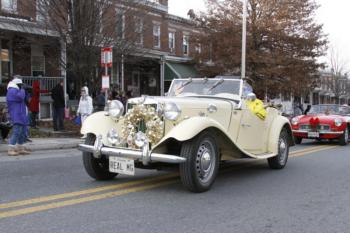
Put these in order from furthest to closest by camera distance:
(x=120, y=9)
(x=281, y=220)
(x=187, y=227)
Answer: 1. (x=120, y=9)
2. (x=281, y=220)
3. (x=187, y=227)

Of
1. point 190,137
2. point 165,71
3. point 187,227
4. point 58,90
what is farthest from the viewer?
point 165,71

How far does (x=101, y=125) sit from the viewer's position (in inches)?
273

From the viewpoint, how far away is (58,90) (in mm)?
15516

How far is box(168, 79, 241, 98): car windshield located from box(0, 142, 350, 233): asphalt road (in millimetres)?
1452

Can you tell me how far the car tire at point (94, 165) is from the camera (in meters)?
6.99

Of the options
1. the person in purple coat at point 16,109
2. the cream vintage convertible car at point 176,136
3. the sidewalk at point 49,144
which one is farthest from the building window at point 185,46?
the cream vintage convertible car at point 176,136

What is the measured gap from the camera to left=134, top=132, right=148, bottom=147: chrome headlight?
6.17 meters

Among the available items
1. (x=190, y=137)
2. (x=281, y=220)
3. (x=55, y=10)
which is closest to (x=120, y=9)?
(x=55, y=10)

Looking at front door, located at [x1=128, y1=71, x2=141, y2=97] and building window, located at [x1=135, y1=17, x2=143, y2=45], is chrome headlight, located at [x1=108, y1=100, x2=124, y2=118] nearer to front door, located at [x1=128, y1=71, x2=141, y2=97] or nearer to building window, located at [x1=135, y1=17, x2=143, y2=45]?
building window, located at [x1=135, y1=17, x2=143, y2=45]

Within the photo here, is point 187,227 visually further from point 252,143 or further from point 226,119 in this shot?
point 252,143

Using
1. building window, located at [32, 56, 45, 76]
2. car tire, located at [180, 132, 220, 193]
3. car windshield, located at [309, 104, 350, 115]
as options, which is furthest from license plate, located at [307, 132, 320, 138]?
building window, located at [32, 56, 45, 76]

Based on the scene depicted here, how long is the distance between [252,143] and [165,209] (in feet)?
9.26

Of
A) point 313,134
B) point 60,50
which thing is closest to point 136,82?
point 60,50

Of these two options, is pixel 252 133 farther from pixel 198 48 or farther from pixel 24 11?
pixel 198 48
